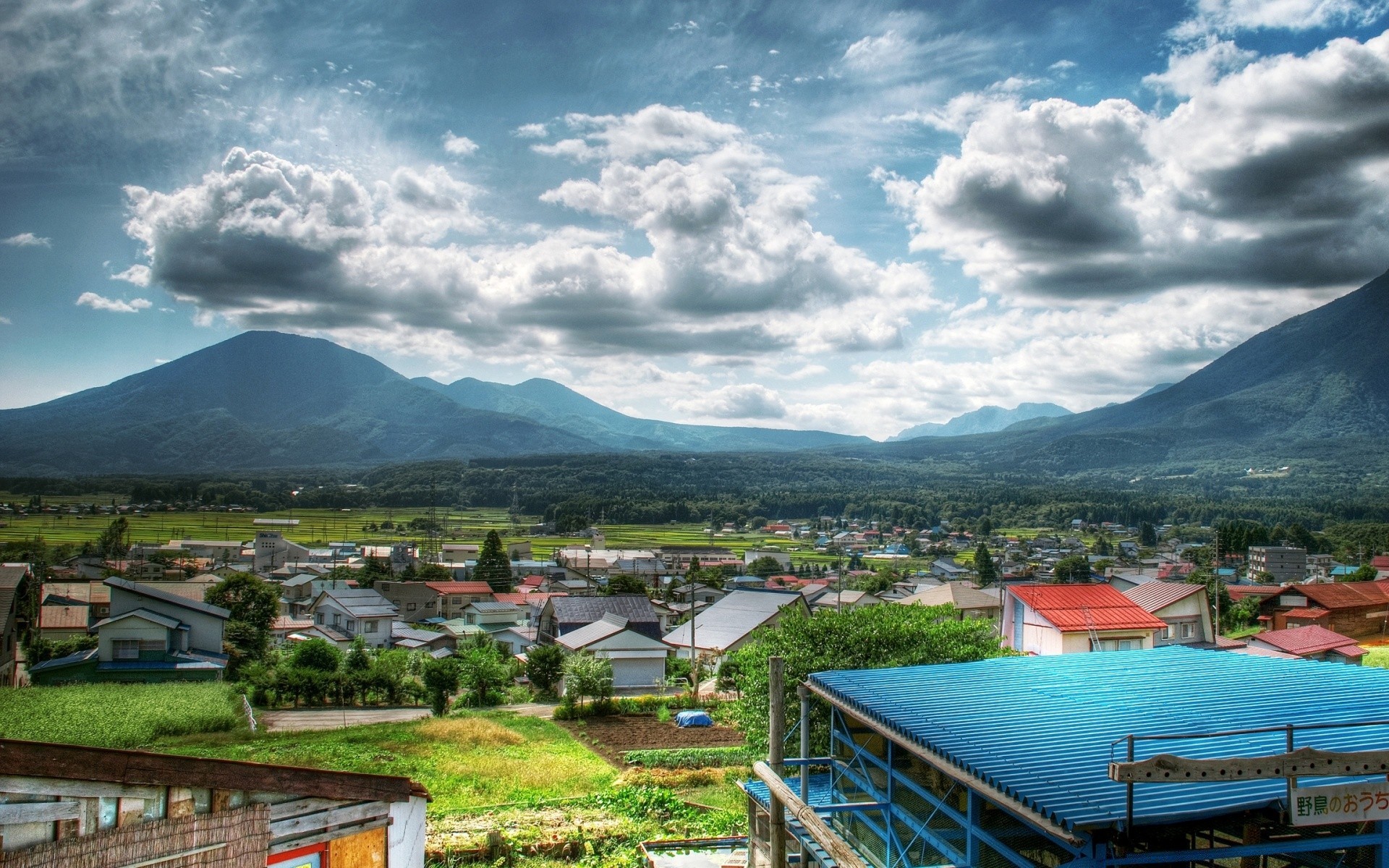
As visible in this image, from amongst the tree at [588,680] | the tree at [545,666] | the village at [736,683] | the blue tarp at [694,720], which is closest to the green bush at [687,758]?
the village at [736,683]

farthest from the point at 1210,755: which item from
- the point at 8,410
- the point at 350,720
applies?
the point at 8,410

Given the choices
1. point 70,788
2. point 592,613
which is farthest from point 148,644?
point 70,788

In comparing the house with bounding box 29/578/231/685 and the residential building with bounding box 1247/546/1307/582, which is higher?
the house with bounding box 29/578/231/685

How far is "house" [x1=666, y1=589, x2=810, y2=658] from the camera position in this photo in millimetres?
36125

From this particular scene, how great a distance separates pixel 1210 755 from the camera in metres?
6.18

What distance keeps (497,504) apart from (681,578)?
3529 inches

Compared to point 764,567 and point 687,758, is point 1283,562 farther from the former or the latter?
point 687,758

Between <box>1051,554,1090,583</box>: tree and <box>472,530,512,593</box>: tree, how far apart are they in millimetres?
42543

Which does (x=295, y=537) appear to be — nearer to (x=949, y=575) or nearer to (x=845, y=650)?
(x=949, y=575)

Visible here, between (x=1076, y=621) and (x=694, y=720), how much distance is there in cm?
1171

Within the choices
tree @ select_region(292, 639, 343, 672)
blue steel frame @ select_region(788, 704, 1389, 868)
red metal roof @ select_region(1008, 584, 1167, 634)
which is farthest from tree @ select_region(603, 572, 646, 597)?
blue steel frame @ select_region(788, 704, 1389, 868)

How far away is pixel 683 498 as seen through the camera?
508 feet

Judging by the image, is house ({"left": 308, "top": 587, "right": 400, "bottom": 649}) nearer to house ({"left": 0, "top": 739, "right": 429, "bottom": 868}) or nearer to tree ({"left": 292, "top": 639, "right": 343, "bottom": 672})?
tree ({"left": 292, "top": 639, "right": 343, "bottom": 672})

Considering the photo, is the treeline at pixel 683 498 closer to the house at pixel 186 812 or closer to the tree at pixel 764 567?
the tree at pixel 764 567
